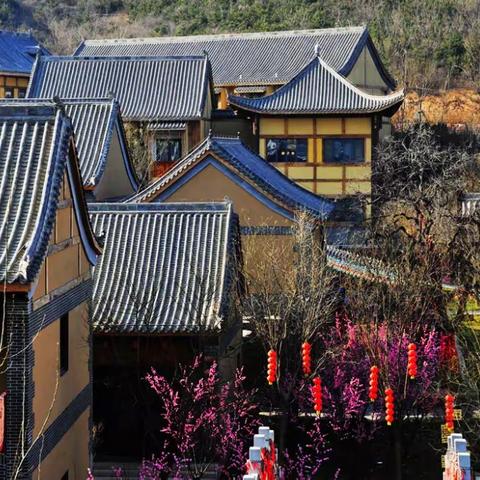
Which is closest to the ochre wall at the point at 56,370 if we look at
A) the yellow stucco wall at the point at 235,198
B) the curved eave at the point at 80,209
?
the curved eave at the point at 80,209

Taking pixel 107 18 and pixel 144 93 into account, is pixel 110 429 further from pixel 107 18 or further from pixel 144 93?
pixel 107 18

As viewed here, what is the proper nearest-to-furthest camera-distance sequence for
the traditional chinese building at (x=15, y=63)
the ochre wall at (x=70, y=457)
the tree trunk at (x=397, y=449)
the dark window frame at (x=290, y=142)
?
the ochre wall at (x=70, y=457) → the tree trunk at (x=397, y=449) → the dark window frame at (x=290, y=142) → the traditional chinese building at (x=15, y=63)

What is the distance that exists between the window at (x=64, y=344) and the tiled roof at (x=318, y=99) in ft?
59.7

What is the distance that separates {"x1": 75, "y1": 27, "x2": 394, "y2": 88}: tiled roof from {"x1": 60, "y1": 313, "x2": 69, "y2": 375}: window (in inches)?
1076

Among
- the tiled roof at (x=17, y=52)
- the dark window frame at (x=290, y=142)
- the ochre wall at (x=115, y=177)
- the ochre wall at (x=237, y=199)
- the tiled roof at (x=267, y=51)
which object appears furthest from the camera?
the tiled roof at (x=17, y=52)

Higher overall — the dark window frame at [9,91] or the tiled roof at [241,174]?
the dark window frame at [9,91]

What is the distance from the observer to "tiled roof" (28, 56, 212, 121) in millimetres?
33781

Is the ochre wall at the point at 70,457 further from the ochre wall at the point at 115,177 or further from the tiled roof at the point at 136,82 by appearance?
the tiled roof at the point at 136,82

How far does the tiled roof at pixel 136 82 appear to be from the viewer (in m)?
33.8

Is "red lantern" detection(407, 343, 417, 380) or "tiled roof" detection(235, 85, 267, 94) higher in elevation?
"tiled roof" detection(235, 85, 267, 94)

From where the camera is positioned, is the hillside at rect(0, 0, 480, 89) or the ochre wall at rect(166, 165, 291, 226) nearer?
the ochre wall at rect(166, 165, 291, 226)

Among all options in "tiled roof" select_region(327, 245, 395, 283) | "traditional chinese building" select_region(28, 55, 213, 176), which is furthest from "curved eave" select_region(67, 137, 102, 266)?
"traditional chinese building" select_region(28, 55, 213, 176)

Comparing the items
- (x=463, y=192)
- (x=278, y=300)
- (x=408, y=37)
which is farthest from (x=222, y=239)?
(x=408, y=37)

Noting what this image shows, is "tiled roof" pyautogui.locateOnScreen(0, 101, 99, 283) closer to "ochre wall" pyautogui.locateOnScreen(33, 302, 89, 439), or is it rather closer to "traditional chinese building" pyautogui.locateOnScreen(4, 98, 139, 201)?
"ochre wall" pyautogui.locateOnScreen(33, 302, 89, 439)
